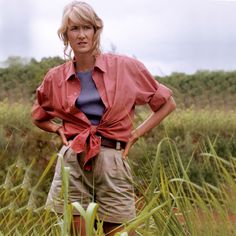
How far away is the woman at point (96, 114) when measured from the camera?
4.21 metres

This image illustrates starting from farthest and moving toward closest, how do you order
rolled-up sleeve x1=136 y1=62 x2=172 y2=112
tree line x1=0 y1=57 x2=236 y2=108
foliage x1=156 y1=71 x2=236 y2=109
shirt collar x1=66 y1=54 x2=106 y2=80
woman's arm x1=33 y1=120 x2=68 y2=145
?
foliage x1=156 y1=71 x2=236 y2=109
tree line x1=0 y1=57 x2=236 y2=108
woman's arm x1=33 y1=120 x2=68 y2=145
rolled-up sleeve x1=136 y1=62 x2=172 y2=112
shirt collar x1=66 y1=54 x2=106 y2=80

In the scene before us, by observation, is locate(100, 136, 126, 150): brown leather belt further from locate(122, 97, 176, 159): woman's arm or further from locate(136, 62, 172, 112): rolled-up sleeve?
locate(136, 62, 172, 112): rolled-up sleeve

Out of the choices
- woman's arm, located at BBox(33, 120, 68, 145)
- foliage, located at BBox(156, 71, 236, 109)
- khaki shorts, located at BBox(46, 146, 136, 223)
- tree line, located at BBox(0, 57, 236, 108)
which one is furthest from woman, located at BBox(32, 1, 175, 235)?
foliage, located at BBox(156, 71, 236, 109)

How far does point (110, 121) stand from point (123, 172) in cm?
28

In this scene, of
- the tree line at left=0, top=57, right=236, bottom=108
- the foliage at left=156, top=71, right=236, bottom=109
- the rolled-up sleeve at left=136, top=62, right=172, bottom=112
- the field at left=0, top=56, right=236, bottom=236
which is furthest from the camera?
the foliage at left=156, top=71, right=236, bottom=109

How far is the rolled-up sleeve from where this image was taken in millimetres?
4410

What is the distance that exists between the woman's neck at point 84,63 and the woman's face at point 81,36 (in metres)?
0.09

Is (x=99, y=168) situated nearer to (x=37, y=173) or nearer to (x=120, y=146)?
(x=120, y=146)

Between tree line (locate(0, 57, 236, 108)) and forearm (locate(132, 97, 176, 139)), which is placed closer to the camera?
forearm (locate(132, 97, 176, 139))

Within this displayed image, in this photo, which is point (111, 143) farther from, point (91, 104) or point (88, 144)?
point (91, 104)

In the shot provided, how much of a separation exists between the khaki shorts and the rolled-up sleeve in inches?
13.6

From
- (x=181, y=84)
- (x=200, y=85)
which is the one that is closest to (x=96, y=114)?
(x=200, y=85)

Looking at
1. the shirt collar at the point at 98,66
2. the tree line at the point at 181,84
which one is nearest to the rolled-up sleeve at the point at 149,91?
the shirt collar at the point at 98,66

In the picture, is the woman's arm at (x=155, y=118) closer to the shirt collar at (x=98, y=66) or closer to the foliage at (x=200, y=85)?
the shirt collar at (x=98, y=66)
